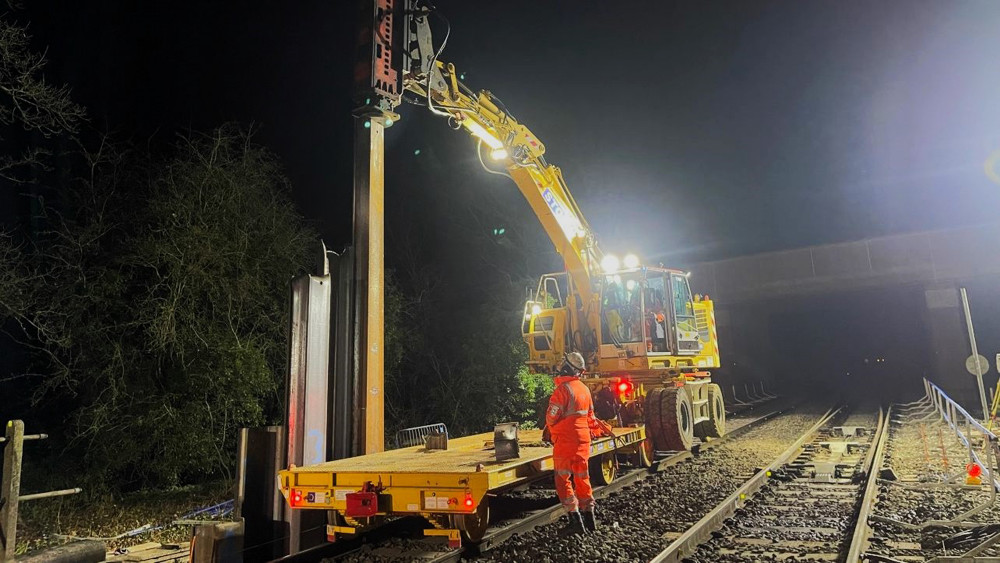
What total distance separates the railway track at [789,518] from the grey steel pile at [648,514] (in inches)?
9.3

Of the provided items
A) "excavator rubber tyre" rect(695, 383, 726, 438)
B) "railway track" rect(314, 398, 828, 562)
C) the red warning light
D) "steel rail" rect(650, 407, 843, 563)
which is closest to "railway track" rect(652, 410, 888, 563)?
"steel rail" rect(650, 407, 843, 563)

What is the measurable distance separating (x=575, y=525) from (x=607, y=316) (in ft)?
16.9

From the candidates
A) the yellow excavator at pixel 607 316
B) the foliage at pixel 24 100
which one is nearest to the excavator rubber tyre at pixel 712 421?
the yellow excavator at pixel 607 316

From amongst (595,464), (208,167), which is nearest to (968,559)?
(595,464)

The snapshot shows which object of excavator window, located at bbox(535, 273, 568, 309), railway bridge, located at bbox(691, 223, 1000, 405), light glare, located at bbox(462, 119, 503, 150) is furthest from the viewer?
railway bridge, located at bbox(691, 223, 1000, 405)

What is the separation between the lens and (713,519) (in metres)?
6.12

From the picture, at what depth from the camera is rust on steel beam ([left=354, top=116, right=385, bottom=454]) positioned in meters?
6.61

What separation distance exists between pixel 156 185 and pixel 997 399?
1968 cm

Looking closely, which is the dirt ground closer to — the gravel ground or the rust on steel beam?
the rust on steel beam

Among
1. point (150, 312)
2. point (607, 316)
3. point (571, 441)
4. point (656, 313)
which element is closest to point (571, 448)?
point (571, 441)

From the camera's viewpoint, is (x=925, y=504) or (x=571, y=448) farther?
(x=925, y=504)

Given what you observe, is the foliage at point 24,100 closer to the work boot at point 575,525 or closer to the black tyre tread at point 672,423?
the work boot at point 575,525

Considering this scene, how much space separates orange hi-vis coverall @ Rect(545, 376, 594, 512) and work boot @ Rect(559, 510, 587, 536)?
8 centimetres

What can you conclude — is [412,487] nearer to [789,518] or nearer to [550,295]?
[789,518]
